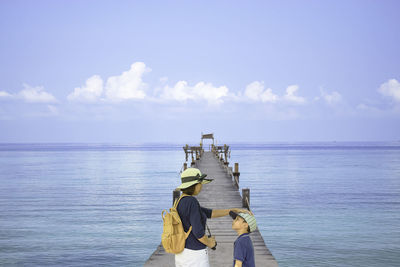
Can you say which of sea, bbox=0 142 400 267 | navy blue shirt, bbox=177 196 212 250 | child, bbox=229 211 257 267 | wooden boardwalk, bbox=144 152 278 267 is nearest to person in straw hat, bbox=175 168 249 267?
navy blue shirt, bbox=177 196 212 250

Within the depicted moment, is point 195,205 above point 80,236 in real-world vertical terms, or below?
above

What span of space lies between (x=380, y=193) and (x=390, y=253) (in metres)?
18.2

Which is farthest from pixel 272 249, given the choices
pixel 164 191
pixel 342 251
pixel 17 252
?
→ pixel 164 191

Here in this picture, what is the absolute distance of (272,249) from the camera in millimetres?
16047

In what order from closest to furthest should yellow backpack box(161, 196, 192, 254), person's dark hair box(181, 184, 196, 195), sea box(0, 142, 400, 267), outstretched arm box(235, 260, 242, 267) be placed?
outstretched arm box(235, 260, 242, 267)
yellow backpack box(161, 196, 192, 254)
person's dark hair box(181, 184, 196, 195)
sea box(0, 142, 400, 267)

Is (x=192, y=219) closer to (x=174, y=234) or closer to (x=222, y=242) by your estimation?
(x=174, y=234)

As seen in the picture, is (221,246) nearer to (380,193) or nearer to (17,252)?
(17,252)

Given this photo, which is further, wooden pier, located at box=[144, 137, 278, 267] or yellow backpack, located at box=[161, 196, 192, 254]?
wooden pier, located at box=[144, 137, 278, 267]

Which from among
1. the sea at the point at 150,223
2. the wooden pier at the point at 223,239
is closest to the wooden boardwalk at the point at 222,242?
the wooden pier at the point at 223,239

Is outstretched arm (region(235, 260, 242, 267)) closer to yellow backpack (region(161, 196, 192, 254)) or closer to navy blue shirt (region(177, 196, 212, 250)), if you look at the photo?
navy blue shirt (region(177, 196, 212, 250))

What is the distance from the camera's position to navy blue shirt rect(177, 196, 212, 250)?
4352 millimetres

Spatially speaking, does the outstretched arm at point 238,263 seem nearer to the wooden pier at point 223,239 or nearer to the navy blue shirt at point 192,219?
the navy blue shirt at point 192,219

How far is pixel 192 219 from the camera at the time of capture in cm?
437

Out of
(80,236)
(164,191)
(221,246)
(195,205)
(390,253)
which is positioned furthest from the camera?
(164,191)
